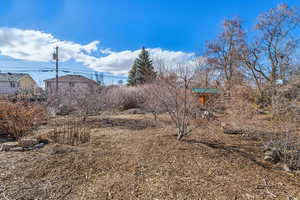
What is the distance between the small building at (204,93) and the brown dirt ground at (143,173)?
1.41 m

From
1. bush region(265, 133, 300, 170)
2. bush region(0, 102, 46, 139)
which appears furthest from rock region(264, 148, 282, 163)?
bush region(0, 102, 46, 139)

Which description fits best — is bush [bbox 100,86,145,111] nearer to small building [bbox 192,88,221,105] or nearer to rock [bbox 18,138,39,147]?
small building [bbox 192,88,221,105]

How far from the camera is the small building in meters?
4.39

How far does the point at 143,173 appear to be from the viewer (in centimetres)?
270

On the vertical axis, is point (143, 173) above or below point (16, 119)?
below

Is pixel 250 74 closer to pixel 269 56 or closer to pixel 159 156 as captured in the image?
pixel 269 56

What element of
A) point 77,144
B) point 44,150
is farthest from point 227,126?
point 44,150

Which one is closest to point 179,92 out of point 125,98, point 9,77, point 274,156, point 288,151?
point 274,156

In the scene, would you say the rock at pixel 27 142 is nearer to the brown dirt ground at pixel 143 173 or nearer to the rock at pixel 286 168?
the brown dirt ground at pixel 143 173

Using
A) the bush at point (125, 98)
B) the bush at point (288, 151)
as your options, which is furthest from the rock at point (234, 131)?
the bush at point (125, 98)

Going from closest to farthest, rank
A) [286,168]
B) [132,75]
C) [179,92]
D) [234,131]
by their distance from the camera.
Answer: [286,168] < [179,92] < [234,131] < [132,75]

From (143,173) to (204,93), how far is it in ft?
10.1

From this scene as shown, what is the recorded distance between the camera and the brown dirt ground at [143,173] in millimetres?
2168

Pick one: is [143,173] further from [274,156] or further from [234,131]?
[234,131]
